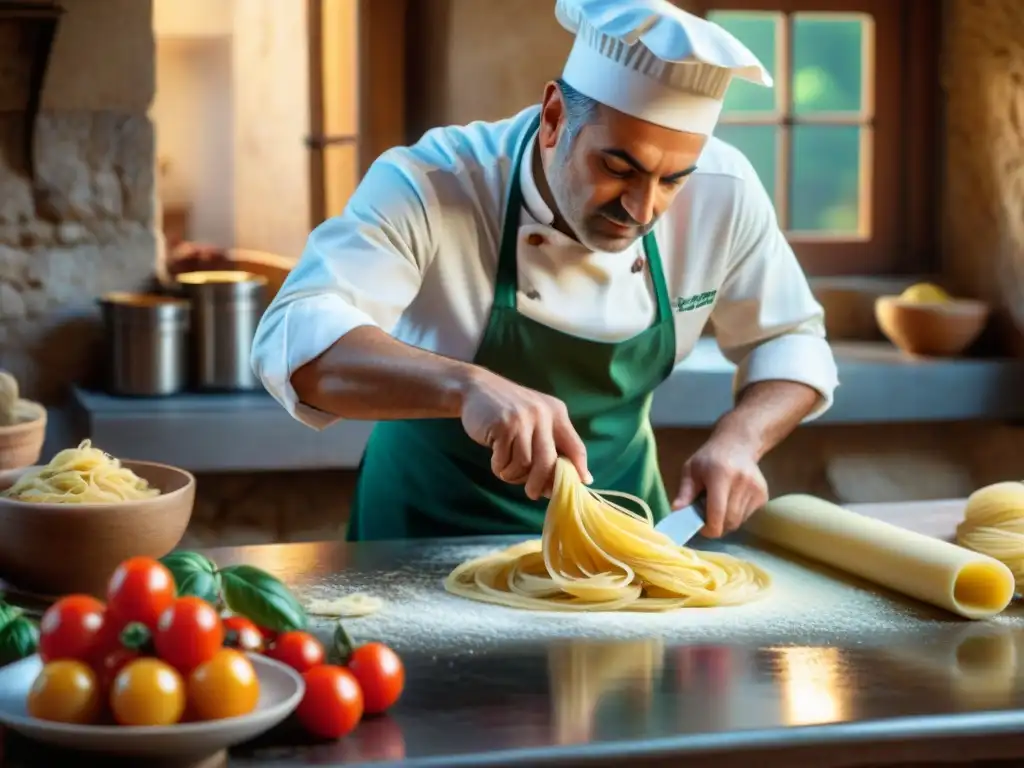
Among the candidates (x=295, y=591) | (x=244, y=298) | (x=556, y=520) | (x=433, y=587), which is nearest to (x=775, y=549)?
(x=556, y=520)

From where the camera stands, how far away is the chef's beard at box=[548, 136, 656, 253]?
2.19 meters

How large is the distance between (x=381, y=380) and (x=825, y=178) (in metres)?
2.76

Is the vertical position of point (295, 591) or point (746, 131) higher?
point (746, 131)

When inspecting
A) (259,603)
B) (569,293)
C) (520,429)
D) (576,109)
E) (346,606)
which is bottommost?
(346,606)

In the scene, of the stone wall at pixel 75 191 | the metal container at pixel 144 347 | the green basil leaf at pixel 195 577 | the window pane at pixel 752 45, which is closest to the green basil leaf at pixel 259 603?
the green basil leaf at pixel 195 577

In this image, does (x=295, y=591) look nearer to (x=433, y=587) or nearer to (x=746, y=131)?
(x=433, y=587)

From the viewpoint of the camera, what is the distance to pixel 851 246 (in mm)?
4574

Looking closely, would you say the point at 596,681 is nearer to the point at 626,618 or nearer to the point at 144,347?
the point at 626,618

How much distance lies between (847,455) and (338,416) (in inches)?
99.0

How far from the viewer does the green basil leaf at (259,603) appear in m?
1.54

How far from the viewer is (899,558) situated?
2010 millimetres

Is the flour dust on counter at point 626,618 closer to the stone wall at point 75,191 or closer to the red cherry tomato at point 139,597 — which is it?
the red cherry tomato at point 139,597

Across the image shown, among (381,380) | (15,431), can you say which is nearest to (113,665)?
(381,380)

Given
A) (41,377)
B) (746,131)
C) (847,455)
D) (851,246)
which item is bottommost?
(847,455)
